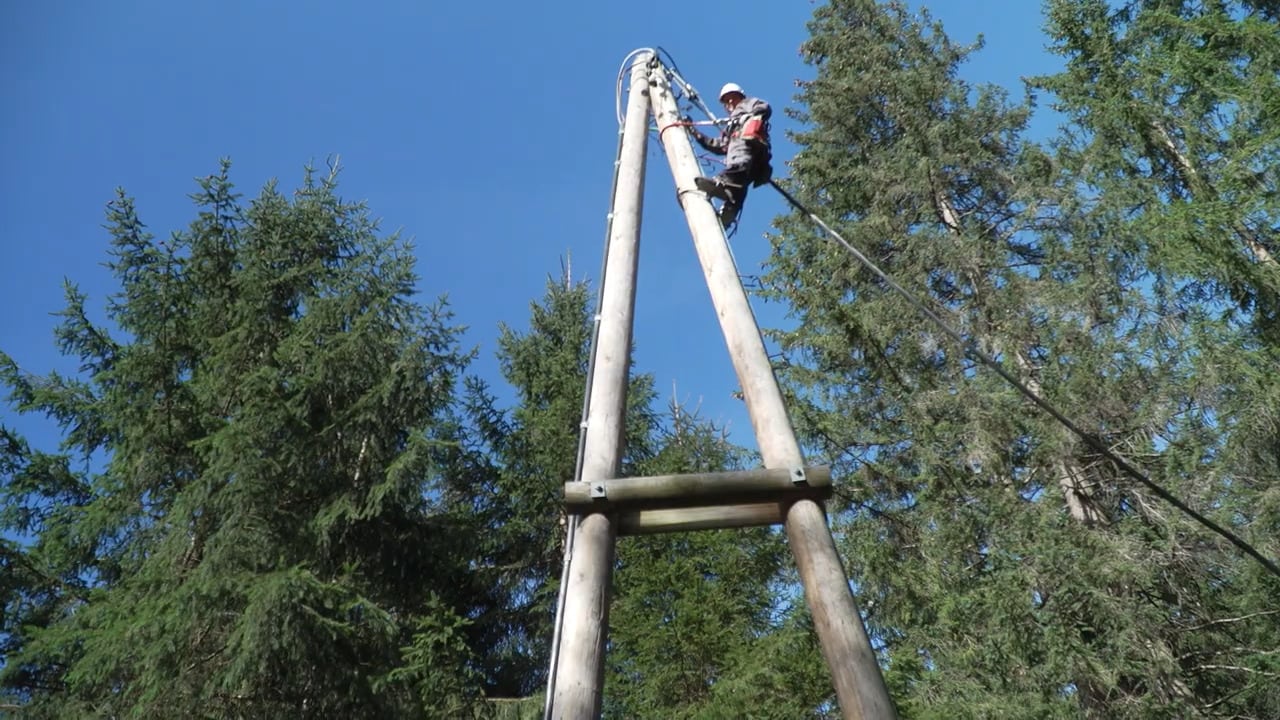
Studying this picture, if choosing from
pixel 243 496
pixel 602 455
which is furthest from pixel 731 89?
pixel 243 496

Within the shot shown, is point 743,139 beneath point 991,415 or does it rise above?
beneath

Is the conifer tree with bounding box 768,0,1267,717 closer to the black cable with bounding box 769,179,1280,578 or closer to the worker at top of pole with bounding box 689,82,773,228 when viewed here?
the black cable with bounding box 769,179,1280,578

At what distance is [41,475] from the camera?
31.2ft

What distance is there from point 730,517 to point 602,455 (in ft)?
1.62

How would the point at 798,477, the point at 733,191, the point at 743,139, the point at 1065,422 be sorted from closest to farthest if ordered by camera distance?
the point at 798,477 < the point at 1065,422 < the point at 733,191 < the point at 743,139

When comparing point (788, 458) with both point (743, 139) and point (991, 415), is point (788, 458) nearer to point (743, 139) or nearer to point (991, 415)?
point (743, 139)

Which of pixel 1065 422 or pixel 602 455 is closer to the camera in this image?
pixel 602 455

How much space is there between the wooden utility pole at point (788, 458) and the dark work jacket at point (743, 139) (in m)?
0.25

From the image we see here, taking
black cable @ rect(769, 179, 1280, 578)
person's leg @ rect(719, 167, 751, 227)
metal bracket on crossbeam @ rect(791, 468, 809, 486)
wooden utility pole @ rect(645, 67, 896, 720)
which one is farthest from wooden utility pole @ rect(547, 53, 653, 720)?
black cable @ rect(769, 179, 1280, 578)

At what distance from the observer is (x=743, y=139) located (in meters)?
4.79

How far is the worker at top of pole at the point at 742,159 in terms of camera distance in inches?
176

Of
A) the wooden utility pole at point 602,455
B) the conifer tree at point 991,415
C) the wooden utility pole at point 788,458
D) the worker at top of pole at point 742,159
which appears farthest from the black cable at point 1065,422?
the conifer tree at point 991,415

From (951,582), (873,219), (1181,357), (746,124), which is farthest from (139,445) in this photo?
(1181,357)

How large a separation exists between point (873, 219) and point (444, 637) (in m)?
7.46
